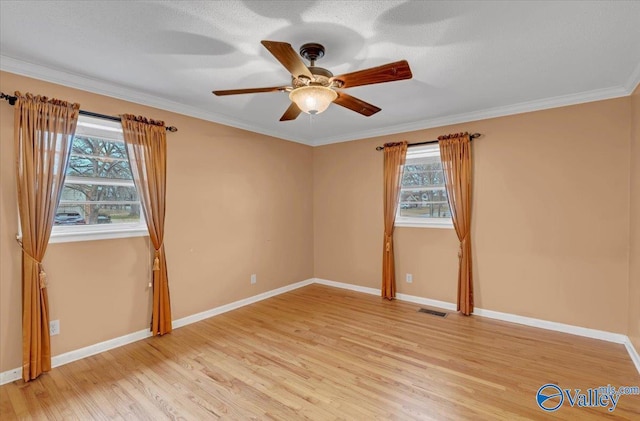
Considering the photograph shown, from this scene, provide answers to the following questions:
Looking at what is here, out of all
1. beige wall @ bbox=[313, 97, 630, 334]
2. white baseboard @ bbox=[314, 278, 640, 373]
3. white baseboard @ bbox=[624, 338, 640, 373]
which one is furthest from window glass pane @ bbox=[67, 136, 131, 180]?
white baseboard @ bbox=[624, 338, 640, 373]

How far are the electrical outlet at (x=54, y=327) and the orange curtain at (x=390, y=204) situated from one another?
3.75 metres

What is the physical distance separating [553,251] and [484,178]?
1098 mm

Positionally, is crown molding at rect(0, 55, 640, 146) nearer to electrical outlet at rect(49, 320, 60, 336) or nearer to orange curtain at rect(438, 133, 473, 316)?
orange curtain at rect(438, 133, 473, 316)

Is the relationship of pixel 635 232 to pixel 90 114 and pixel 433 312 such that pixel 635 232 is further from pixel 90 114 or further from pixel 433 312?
pixel 90 114

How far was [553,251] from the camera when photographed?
3.42 m

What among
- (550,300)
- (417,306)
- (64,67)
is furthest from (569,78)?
(64,67)

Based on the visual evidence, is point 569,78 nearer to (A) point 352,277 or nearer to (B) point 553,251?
(B) point 553,251

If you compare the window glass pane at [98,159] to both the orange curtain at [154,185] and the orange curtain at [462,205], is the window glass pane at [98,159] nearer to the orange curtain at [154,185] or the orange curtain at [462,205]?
the orange curtain at [154,185]

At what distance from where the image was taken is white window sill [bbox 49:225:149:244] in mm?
2713

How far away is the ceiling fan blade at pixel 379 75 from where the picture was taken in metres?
1.84

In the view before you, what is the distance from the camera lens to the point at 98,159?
3004 mm

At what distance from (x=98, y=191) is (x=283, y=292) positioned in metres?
2.88

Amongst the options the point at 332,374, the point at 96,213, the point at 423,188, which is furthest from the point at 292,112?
the point at 423,188

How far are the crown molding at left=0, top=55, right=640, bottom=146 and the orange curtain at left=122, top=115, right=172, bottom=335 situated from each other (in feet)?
0.84
